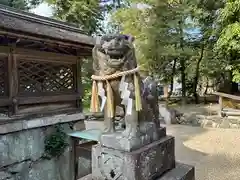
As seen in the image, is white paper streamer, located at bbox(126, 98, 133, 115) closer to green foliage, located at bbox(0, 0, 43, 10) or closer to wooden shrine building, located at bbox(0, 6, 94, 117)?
wooden shrine building, located at bbox(0, 6, 94, 117)

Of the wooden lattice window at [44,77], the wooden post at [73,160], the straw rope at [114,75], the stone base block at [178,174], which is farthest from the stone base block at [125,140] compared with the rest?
the wooden post at [73,160]

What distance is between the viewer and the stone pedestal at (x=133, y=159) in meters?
1.47

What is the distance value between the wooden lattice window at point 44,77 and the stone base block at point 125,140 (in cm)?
275

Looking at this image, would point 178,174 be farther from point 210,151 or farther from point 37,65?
point 210,151

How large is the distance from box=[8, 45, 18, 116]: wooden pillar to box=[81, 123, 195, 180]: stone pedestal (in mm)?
2533

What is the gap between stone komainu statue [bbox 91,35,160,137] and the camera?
1.53 m

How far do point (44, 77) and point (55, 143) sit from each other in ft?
3.99

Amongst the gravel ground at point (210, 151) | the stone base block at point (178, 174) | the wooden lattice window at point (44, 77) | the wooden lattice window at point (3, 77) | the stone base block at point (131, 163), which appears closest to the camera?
the stone base block at point (131, 163)

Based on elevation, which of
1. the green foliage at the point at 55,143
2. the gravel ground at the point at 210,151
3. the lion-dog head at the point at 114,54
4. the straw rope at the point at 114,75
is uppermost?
the lion-dog head at the point at 114,54

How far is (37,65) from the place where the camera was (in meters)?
4.16

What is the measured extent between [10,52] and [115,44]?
276cm

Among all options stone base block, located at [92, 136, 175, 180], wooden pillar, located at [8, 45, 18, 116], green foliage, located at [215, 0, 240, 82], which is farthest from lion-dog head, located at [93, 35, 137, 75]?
green foliage, located at [215, 0, 240, 82]

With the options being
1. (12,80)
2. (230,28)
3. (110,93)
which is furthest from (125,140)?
(230,28)

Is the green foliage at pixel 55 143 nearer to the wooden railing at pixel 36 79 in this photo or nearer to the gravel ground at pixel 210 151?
Answer: the wooden railing at pixel 36 79
